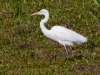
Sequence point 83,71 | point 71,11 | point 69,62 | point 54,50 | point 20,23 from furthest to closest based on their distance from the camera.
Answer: point 71,11, point 20,23, point 54,50, point 69,62, point 83,71

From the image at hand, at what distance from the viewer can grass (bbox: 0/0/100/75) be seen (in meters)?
11.7

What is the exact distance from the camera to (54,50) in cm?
1317

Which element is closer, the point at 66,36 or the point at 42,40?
the point at 66,36

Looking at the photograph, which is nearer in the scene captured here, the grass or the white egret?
the grass

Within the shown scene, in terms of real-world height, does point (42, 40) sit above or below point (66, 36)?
below

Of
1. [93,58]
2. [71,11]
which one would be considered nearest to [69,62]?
[93,58]

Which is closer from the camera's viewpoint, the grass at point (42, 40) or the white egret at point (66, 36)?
the grass at point (42, 40)

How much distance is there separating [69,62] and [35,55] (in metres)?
1.02

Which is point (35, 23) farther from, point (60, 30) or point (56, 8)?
point (60, 30)

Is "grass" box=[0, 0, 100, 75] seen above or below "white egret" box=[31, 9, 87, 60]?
below

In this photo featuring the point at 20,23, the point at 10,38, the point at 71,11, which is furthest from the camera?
the point at 71,11

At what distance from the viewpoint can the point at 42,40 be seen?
14.2 m

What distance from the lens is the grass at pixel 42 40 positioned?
11703 mm

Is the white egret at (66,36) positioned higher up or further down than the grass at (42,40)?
higher up
